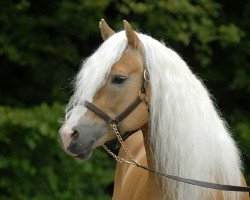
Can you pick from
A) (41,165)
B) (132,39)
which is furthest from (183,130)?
(41,165)

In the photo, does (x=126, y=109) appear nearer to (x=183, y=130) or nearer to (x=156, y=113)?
(x=156, y=113)

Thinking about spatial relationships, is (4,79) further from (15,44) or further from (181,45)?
(181,45)

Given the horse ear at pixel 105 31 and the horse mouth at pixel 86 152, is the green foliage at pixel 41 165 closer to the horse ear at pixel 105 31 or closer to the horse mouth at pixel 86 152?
the horse ear at pixel 105 31

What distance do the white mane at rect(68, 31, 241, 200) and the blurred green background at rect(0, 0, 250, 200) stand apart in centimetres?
285

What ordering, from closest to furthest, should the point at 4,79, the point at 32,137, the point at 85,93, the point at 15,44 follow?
the point at 85,93, the point at 32,137, the point at 15,44, the point at 4,79

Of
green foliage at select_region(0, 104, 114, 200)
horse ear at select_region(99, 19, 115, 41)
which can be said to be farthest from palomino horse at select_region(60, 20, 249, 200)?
green foliage at select_region(0, 104, 114, 200)

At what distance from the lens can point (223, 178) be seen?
353cm

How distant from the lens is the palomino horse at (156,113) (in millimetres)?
3434

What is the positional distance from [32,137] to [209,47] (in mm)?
1984

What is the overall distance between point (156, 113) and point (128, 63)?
27cm

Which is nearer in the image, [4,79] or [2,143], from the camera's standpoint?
[2,143]

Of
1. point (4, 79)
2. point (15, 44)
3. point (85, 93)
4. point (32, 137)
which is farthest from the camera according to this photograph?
point (4, 79)

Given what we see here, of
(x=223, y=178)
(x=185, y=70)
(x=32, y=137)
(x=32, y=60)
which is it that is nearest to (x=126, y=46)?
(x=185, y=70)

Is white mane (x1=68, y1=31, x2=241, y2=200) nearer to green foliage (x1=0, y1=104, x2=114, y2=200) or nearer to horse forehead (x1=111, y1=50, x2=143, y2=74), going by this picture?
horse forehead (x1=111, y1=50, x2=143, y2=74)
